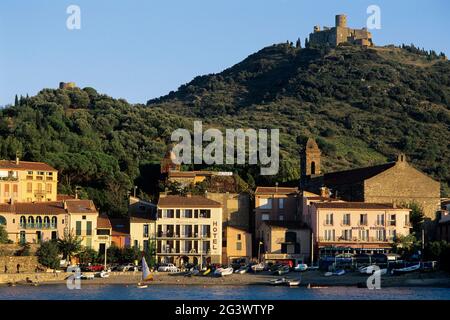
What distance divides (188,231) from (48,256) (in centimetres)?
1069

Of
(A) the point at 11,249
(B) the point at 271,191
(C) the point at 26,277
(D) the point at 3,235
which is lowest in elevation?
(C) the point at 26,277

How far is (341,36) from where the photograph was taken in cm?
18362

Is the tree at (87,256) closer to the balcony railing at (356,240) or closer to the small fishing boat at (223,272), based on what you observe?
the small fishing boat at (223,272)

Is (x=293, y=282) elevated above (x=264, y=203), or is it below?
below

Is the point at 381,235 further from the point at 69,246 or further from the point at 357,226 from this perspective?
the point at 69,246

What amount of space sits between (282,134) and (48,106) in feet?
108

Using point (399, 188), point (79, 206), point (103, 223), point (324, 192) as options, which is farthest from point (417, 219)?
point (79, 206)

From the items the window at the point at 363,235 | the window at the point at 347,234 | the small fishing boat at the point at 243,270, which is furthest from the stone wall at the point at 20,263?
the window at the point at 363,235

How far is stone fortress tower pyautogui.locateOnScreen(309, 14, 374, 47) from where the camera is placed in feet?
597

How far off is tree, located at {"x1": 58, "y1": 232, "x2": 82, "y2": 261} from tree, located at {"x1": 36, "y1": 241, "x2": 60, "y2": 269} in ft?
Answer: 3.83

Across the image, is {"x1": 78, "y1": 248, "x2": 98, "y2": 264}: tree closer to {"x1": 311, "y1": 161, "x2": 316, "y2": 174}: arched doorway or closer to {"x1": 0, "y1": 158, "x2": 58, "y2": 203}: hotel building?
{"x1": 0, "y1": 158, "x2": 58, "y2": 203}: hotel building

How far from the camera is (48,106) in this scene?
105 m

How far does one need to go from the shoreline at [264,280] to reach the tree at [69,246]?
15.7 ft

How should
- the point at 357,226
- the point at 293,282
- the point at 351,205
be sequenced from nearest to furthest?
the point at 293,282 < the point at 357,226 < the point at 351,205
